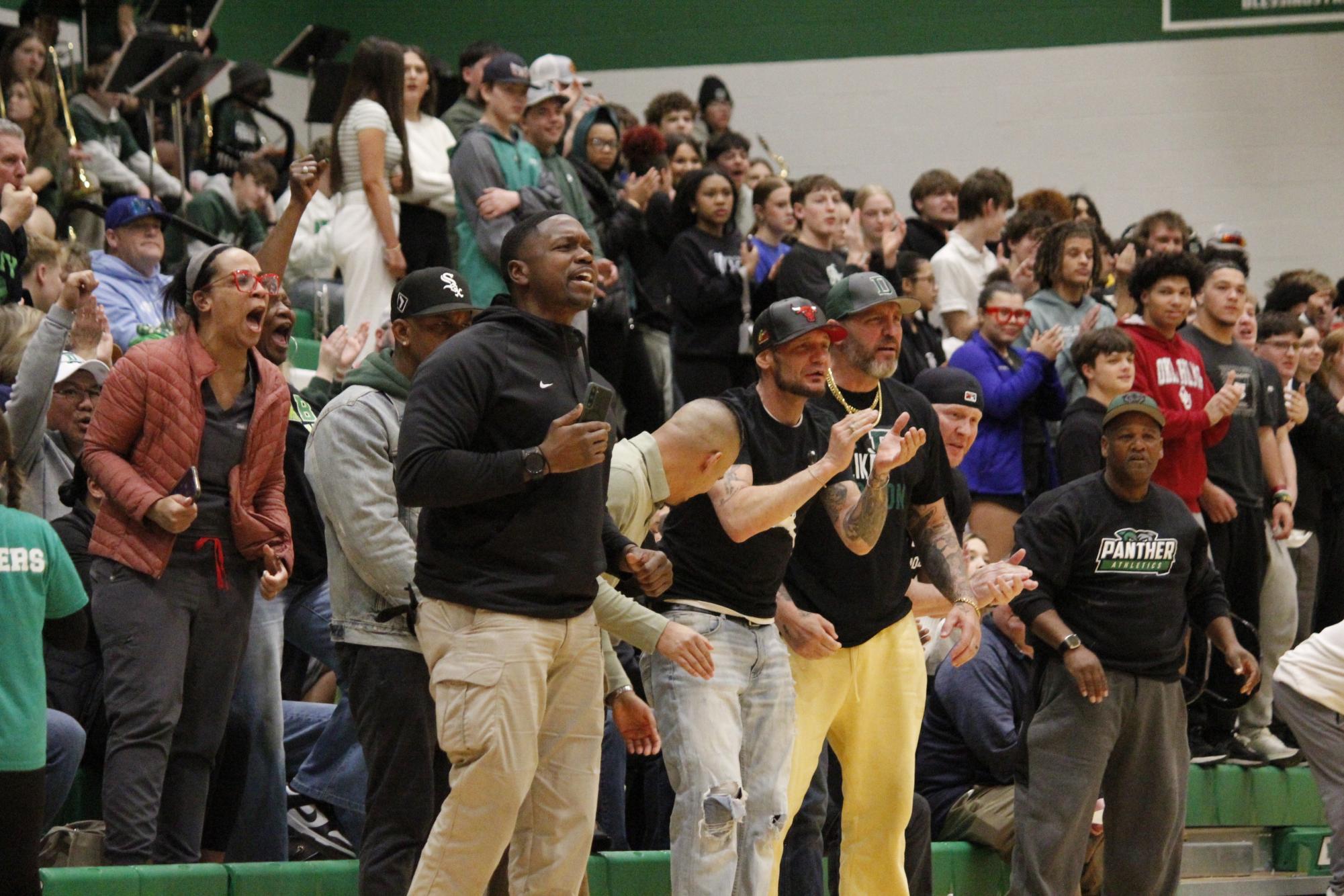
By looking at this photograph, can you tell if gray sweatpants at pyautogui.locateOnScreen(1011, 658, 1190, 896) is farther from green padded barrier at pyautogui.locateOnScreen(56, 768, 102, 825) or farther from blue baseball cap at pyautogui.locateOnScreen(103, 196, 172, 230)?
blue baseball cap at pyautogui.locateOnScreen(103, 196, 172, 230)

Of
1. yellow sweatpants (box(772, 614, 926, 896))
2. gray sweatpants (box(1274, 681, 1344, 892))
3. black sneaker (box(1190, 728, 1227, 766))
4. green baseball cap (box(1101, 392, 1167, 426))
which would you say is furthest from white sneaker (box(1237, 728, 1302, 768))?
yellow sweatpants (box(772, 614, 926, 896))

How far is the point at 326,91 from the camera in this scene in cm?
1054

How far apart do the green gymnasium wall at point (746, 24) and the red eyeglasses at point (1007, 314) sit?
597 centimetres

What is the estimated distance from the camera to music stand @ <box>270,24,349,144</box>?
1163 centimetres

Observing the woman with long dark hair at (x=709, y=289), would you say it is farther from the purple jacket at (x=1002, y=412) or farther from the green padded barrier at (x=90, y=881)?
the green padded barrier at (x=90, y=881)

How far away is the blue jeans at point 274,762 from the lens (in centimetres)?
493

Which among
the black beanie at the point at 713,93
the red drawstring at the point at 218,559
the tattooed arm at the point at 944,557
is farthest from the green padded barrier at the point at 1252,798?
the black beanie at the point at 713,93

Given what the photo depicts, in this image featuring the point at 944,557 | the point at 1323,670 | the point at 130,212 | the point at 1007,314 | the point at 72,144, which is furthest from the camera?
the point at 72,144

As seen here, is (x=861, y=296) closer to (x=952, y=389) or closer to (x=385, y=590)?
(x=952, y=389)

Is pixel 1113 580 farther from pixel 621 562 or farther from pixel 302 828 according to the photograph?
pixel 302 828

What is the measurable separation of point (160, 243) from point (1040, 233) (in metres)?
4.49

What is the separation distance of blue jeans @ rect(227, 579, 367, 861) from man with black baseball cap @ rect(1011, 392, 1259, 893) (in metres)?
2.14

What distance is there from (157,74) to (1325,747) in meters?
6.51

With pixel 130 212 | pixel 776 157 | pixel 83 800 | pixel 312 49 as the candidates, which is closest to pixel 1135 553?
pixel 83 800
